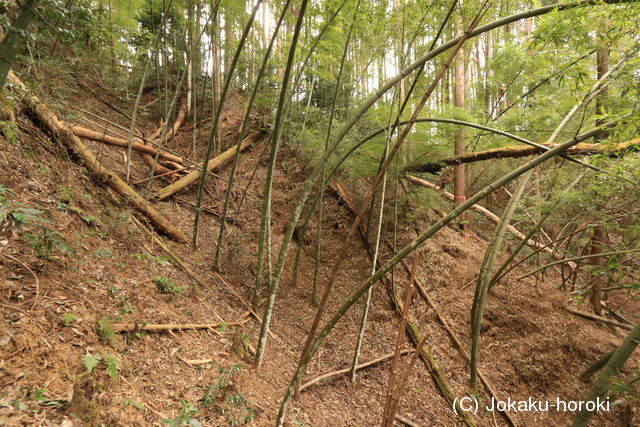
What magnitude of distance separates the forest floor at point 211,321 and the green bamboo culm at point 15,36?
1.51 metres

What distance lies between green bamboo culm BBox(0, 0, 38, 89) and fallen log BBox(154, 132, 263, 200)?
4.37 meters

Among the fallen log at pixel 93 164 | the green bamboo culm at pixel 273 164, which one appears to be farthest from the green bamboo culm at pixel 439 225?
the fallen log at pixel 93 164

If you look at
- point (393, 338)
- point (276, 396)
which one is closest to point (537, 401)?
point (393, 338)

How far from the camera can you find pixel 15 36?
5.13 feet

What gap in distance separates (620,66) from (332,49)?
4.37 metres

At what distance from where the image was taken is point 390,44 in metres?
5.17

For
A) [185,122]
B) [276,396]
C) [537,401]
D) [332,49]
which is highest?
[332,49]

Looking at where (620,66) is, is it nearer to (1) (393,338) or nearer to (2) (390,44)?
(2) (390,44)

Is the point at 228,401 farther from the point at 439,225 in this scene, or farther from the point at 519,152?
the point at 519,152

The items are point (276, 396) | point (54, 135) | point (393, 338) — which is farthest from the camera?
point (393, 338)

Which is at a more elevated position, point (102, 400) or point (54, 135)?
point (54, 135)

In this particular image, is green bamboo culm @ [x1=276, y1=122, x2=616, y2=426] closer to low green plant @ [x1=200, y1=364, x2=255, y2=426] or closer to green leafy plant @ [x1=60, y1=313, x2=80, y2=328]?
low green plant @ [x1=200, y1=364, x2=255, y2=426]

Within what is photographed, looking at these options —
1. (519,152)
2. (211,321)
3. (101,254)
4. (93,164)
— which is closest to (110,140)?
(93,164)

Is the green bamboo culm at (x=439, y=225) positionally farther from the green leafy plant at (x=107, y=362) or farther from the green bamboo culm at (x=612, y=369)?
the green bamboo culm at (x=612, y=369)
